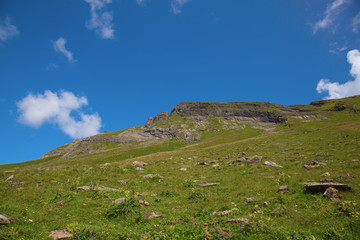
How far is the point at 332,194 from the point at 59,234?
16258 millimetres

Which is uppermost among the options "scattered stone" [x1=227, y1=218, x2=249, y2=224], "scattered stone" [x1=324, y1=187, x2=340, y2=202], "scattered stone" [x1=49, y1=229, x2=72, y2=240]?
"scattered stone" [x1=49, y1=229, x2=72, y2=240]

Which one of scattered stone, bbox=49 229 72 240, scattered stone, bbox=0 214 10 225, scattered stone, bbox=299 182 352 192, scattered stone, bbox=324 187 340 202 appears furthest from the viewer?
scattered stone, bbox=299 182 352 192

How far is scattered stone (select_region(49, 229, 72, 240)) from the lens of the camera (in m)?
8.54

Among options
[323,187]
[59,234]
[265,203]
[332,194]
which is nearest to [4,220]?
[59,234]

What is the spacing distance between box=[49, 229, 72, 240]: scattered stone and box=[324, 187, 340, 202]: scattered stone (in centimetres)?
1538

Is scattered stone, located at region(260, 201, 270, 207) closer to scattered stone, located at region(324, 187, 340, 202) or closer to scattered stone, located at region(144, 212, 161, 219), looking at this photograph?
scattered stone, located at region(324, 187, 340, 202)

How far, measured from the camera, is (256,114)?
18662cm

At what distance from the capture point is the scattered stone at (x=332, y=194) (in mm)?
11453

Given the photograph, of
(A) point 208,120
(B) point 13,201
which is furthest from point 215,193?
(A) point 208,120

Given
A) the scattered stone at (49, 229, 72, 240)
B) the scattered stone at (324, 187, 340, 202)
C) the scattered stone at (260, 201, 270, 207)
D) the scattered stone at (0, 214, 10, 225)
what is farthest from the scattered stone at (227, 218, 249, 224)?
the scattered stone at (0, 214, 10, 225)

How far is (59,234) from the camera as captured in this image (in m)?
8.79

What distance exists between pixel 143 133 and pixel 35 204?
6186 inches

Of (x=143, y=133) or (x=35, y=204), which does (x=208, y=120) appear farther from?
(x=35, y=204)

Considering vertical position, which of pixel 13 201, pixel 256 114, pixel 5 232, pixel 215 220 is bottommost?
pixel 215 220
